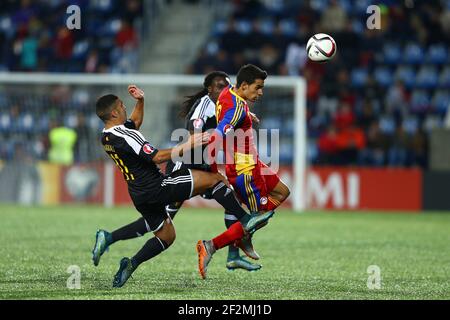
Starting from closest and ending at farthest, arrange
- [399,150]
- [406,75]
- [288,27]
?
[399,150] < [406,75] < [288,27]

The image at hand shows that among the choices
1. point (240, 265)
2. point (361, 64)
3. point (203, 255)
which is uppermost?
point (361, 64)

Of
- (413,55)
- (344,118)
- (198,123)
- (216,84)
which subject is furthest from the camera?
(413,55)

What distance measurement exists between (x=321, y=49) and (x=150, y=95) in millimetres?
11831

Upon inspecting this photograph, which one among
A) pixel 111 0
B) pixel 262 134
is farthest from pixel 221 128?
pixel 111 0

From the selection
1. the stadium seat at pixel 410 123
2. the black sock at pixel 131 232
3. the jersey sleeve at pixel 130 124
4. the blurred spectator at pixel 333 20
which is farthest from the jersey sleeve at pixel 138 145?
the blurred spectator at pixel 333 20

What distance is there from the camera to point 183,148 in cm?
872

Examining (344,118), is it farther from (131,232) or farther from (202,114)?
(131,232)

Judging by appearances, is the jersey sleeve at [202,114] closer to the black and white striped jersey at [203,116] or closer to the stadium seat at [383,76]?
the black and white striped jersey at [203,116]

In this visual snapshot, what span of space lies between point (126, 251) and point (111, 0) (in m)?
15.5

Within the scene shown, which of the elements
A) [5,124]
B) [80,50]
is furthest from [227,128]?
[80,50]

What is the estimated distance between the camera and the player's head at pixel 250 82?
9.87 metres

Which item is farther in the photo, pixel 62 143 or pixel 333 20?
pixel 333 20

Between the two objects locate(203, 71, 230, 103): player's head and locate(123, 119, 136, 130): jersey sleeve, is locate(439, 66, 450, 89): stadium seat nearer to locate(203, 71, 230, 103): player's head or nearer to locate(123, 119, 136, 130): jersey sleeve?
locate(203, 71, 230, 103): player's head
